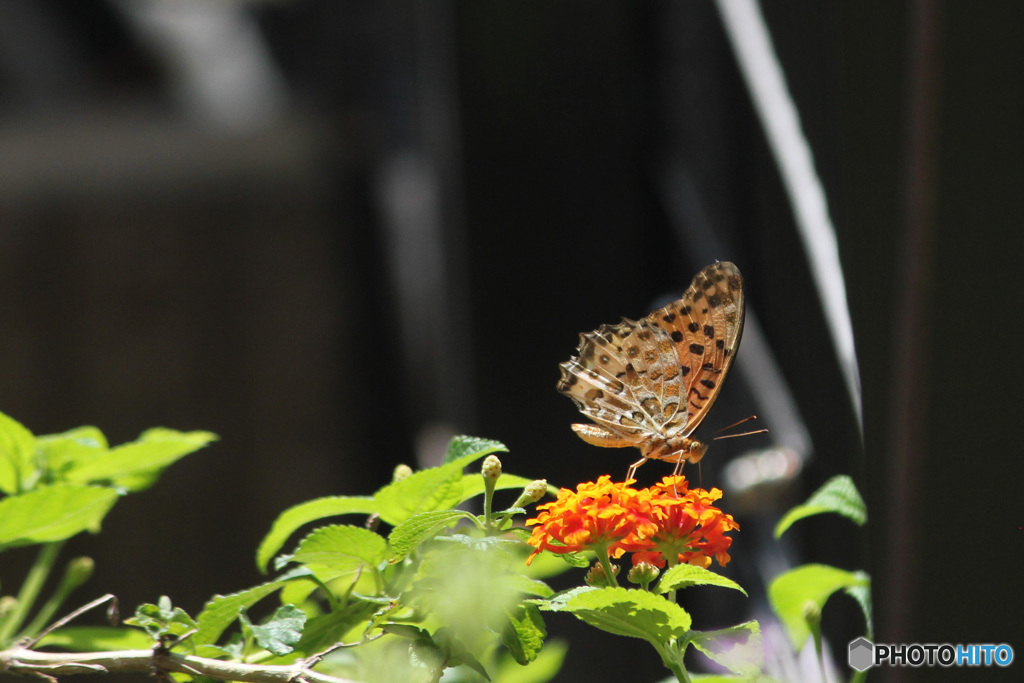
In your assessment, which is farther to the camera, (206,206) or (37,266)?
(206,206)

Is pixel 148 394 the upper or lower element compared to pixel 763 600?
upper

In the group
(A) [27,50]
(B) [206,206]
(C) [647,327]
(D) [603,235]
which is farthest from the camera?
(B) [206,206]

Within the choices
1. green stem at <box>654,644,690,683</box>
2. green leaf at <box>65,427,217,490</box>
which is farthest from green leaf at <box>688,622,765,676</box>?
green leaf at <box>65,427,217,490</box>

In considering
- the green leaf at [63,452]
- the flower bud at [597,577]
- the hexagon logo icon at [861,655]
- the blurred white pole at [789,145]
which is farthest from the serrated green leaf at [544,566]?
the blurred white pole at [789,145]

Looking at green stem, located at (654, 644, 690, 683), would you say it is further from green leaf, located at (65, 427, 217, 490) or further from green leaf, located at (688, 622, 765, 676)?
green leaf, located at (65, 427, 217, 490)

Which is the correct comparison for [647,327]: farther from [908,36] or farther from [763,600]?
[763,600]

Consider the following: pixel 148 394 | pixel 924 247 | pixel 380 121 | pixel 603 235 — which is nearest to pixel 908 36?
pixel 924 247

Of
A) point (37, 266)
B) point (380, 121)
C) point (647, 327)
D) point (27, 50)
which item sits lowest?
point (647, 327)
